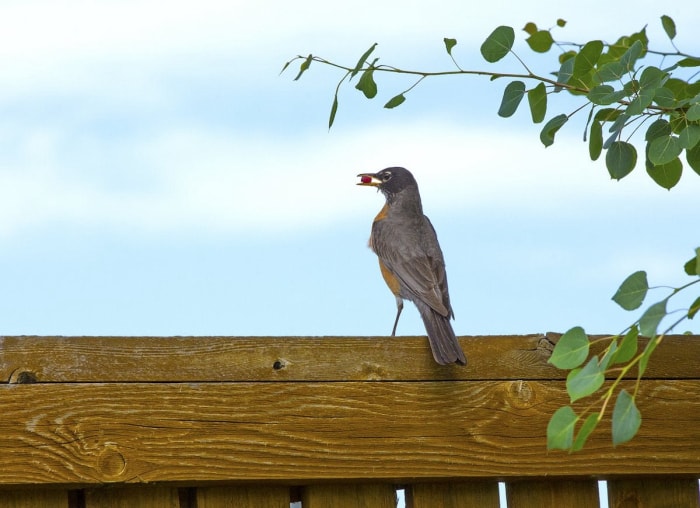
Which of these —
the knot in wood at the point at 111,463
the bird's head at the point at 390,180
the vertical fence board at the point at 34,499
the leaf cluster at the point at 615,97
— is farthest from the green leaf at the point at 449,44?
the bird's head at the point at 390,180

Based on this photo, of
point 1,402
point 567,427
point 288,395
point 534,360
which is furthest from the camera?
point 534,360

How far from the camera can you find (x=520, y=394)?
9.93ft

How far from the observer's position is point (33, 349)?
105 inches

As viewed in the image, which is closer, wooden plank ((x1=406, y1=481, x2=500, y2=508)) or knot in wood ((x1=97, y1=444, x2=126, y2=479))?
knot in wood ((x1=97, y1=444, x2=126, y2=479))

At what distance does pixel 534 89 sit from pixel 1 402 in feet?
5.93

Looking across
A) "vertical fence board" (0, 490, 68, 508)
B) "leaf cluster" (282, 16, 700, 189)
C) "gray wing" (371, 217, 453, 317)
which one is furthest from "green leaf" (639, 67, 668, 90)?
"vertical fence board" (0, 490, 68, 508)

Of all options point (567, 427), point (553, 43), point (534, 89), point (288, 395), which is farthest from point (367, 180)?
point (567, 427)

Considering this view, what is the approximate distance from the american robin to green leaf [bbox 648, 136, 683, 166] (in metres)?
0.95

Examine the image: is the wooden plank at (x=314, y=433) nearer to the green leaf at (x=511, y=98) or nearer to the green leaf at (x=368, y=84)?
the green leaf at (x=511, y=98)

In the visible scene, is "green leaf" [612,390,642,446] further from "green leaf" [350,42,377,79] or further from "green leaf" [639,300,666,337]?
"green leaf" [350,42,377,79]

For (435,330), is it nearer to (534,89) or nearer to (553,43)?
(534,89)

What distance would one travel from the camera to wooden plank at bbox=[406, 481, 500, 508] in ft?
9.71

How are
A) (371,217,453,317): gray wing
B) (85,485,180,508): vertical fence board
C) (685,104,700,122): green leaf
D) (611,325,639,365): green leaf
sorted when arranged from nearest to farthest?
(611,325,639,365): green leaf, (685,104,700,122): green leaf, (85,485,180,508): vertical fence board, (371,217,453,317): gray wing

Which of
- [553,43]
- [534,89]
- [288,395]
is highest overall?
[553,43]
